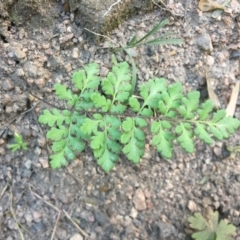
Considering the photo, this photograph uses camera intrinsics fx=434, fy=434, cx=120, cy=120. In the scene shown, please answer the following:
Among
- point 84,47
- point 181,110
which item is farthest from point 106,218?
point 84,47

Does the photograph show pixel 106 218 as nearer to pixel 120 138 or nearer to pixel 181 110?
pixel 120 138

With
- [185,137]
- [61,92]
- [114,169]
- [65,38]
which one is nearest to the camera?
[185,137]

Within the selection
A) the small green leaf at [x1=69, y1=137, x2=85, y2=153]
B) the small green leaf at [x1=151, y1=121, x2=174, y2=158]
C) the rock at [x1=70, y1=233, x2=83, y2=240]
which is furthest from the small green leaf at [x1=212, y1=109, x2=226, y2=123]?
the rock at [x1=70, y1=233, x2=83, y2=240]

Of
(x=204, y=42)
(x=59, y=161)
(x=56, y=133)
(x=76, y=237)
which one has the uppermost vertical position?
(x=204, y=42)

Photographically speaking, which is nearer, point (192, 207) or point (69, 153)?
point (69, 153)

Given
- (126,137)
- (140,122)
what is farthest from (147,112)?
(126,137)

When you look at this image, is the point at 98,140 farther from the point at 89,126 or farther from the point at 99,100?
the point at 99,100
